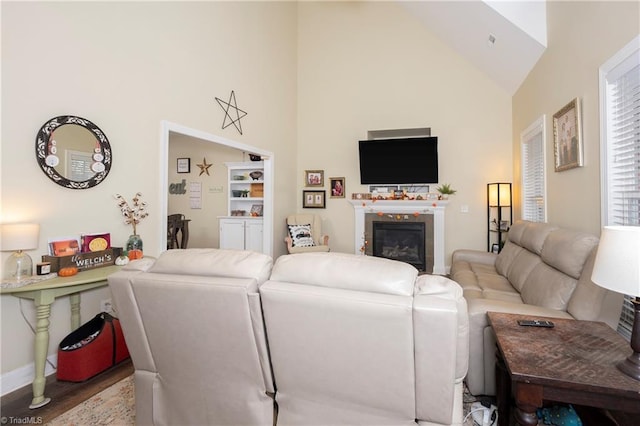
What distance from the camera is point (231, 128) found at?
4125mm

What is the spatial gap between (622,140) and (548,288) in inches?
45.0

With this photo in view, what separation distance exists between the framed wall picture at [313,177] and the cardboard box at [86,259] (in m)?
3.81

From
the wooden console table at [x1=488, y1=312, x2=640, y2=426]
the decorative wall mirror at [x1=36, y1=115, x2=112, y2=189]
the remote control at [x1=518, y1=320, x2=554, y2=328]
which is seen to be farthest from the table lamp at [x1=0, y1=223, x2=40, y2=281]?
the remote control at [x1=518, y1=320, x2=554, y2=328]

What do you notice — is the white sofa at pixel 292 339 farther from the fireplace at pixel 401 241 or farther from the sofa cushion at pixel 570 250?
the fireplace at pixel 401 241

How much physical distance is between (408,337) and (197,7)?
411cm

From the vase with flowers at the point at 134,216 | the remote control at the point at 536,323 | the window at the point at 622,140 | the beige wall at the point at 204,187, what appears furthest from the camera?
the beige wall at the point at 204,187

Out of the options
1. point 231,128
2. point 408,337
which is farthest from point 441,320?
point 231,128

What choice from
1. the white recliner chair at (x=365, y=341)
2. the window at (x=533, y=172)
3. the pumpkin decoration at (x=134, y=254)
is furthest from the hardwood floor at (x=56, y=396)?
the window at (x=533, y=172)

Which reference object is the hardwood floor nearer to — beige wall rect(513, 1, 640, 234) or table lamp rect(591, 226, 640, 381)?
table lamp rect(591, 226, 640, 381)

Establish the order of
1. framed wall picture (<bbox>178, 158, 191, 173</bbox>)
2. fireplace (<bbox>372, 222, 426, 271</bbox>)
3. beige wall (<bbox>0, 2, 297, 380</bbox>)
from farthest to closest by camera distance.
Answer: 1. framed wall picture (<bbox>178, 158, 191, 173</bbox>)
2. fireplace (<bbox>372, 222, 426, 271</bbox>)
3. beige wall (<bbox>0, 2, 297, 380</bbox>)

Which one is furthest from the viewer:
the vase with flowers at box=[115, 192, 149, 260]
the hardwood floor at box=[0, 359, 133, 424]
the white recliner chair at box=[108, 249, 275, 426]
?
the vase with flowers at box=[115, 192, 149, 260]

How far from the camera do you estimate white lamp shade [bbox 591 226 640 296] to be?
3.58ft

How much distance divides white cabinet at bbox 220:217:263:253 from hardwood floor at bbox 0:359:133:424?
10.6ft

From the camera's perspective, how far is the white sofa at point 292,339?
3.59ft
